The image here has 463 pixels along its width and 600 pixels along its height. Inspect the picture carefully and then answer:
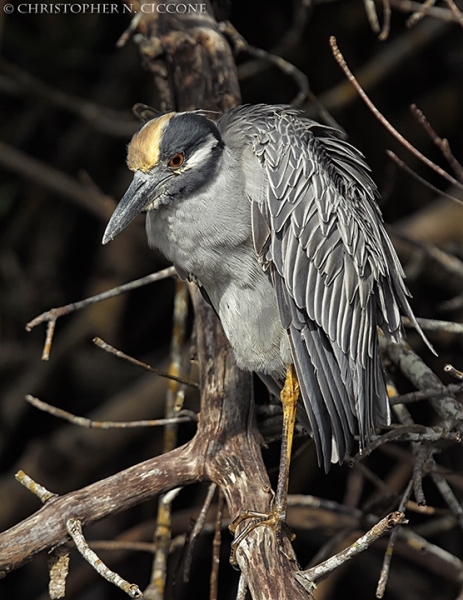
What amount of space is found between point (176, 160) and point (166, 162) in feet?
0.07

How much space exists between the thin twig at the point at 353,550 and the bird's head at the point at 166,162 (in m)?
0.67

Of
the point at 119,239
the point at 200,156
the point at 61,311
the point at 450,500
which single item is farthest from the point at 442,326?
the point at 119,239

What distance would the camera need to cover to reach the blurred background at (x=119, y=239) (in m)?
2.60

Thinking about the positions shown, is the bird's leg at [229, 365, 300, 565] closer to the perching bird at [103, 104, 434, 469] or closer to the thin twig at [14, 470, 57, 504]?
the perching bird at [103, 104, 434, 469]

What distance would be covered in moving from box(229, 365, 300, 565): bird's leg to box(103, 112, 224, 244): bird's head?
411 mm

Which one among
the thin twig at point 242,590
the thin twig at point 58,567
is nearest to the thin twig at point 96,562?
the thin twig at point 58,567

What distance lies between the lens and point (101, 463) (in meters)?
2.55

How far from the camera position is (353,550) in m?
1.07

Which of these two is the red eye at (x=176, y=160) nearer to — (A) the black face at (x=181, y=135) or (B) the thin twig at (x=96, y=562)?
(A) the black face at (x=181, y=135)

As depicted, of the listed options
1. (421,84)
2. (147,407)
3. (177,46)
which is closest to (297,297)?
(177,46)

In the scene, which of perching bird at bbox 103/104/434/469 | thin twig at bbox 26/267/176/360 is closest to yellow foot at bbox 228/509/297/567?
perching bird at bbox 103/104/434/469

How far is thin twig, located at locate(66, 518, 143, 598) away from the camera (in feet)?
3.60

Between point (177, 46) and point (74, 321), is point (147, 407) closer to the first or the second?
point (74, 321)

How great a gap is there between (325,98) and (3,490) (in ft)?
5.54
